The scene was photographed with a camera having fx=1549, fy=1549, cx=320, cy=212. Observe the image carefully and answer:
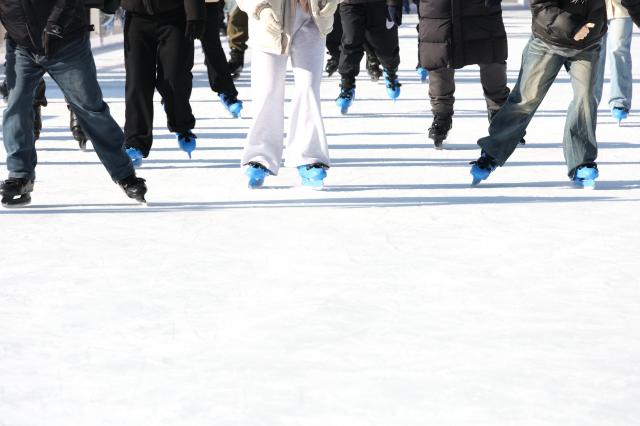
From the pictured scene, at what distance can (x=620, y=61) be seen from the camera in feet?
36.0

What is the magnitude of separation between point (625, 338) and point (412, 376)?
81 centimetres

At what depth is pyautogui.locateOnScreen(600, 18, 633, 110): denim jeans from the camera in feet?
36.1

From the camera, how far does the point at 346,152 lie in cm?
969

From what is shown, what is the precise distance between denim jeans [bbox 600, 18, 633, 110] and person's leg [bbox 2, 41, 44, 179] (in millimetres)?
5114

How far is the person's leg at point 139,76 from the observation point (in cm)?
833

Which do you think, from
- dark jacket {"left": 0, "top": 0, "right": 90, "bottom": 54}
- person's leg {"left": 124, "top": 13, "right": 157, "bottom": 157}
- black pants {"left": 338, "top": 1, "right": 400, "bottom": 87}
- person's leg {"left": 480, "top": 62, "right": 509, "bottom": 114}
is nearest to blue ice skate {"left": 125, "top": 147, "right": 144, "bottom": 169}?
person's leg {"left": 124, "top": 13, "right": 157, "bottom": 157}

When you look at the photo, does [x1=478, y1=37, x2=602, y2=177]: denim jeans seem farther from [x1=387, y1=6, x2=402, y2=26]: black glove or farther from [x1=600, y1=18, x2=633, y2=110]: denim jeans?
[x1=600, y1=18, x2=633, y2=110]: denim jeans

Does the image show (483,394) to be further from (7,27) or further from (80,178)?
(80,178)

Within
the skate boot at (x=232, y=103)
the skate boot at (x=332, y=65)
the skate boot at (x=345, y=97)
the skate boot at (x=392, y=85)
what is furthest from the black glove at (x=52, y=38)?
the skate boot at (x=332, y=65)

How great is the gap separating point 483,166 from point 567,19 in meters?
A: 0.92

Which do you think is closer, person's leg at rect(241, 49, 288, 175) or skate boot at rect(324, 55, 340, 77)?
person's leg at rect(241, 49, 288, 175)

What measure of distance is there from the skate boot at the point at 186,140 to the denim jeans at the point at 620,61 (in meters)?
3.41

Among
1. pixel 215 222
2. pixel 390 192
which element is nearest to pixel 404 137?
pixel 390 192

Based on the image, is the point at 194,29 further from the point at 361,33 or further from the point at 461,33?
the point at 361,33
